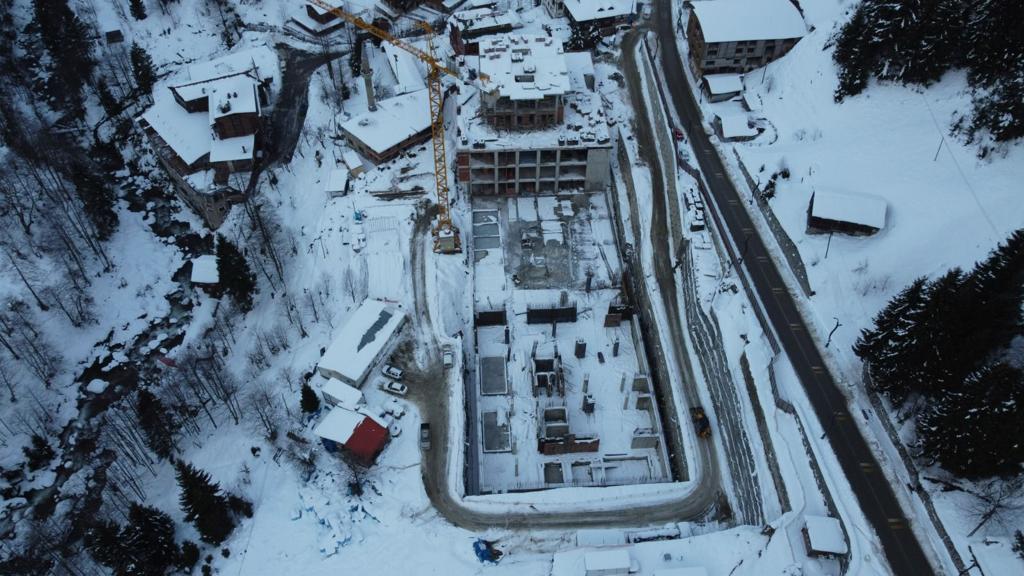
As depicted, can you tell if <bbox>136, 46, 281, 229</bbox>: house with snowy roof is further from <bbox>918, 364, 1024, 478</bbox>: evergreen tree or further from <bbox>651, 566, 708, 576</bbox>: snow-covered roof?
<bbox>918, 364, 1024, 478</bbox>: evergreen tree

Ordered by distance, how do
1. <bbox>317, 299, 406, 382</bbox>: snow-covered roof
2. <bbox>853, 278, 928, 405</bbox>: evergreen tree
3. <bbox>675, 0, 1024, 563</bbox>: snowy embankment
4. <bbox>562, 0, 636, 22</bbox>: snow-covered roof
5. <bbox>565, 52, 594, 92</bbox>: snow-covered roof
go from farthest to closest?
<bbox>562, 0, 636, 22</bbox>: snow-covered roof < <bbox>565, 52, 594, 92</bbox>: snow-covered roof < <bbox>317, 299, 406, 382</bbox>: snow-covered roof < <bbox>675, 0, 1024, 563</bbox>: snowy embankment < <bbox>853, 278, 928, 405</bbox>: evergreen tree

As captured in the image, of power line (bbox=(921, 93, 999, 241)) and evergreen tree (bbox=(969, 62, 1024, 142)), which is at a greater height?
evergreen tree (bbox=(969, 62, 1024, 142))

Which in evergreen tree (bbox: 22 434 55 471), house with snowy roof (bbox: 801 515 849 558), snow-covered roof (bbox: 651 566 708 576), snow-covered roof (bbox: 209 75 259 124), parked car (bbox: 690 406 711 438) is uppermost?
snow-covered roof (bbox: 209 75 259 124)

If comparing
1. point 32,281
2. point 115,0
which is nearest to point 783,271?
point 32,281

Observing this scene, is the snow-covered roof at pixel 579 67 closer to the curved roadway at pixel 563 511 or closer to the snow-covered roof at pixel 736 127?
the snow-covered roof at pixel 736 127

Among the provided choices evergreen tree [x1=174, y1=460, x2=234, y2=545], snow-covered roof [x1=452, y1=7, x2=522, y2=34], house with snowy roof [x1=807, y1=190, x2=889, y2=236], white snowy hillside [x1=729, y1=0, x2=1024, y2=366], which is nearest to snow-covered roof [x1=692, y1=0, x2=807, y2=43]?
white snowy hillside [x1=729, y1=0, x2=1024, y2=366]

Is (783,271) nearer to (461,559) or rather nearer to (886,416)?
(886,416)

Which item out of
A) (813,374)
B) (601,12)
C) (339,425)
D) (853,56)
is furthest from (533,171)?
(813,374)
